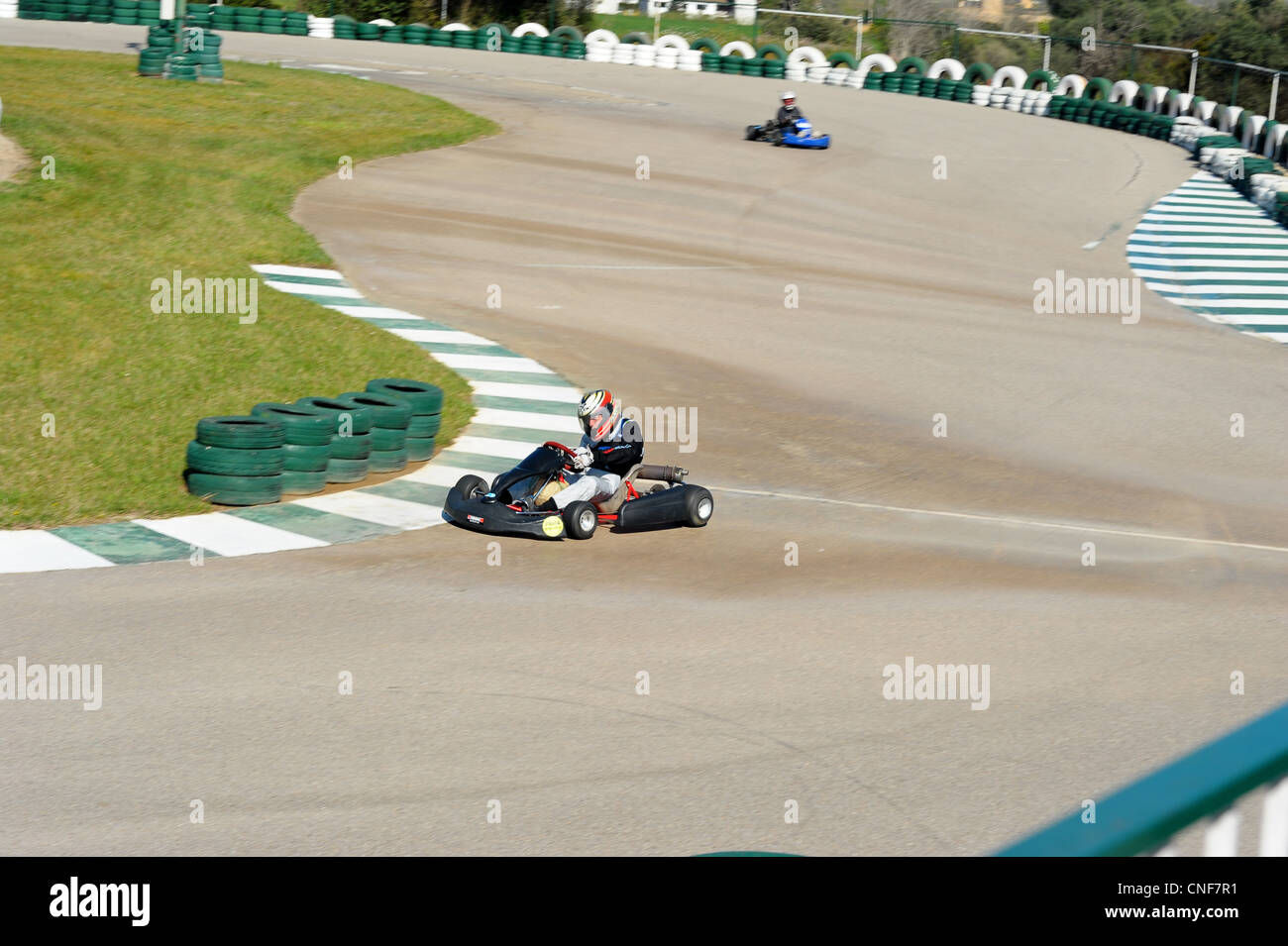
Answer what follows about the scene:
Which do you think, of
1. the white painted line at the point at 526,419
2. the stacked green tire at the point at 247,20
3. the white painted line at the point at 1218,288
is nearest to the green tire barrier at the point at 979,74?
the stacked green tire at the point at 247,20

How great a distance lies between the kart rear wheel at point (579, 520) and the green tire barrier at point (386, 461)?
7.40ft

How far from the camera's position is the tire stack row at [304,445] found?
1073cm

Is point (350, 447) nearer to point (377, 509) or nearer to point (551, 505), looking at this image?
point (377, 509)

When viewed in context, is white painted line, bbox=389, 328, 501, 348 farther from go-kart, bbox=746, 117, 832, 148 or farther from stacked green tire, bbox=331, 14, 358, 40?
stacked green tire, bbox=331, 14, 358, 40

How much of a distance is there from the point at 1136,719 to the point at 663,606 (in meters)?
2.84

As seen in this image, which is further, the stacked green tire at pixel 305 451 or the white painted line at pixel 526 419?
the white painted line at pixel 526 419

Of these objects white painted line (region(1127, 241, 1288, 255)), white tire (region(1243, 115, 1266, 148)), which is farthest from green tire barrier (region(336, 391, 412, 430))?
white tire (region(1243, 115, 1266, 148))

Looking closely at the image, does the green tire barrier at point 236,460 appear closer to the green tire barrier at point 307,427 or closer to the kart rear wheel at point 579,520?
the green tire barrier at point 307,427

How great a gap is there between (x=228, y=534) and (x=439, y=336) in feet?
21.4

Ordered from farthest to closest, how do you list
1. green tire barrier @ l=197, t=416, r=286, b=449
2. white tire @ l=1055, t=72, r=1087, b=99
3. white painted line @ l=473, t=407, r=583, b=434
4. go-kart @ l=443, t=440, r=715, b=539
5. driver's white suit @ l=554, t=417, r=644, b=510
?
white tire @ l=1055, t=72, r=1087, b=99 → white painted line @ l=473, t=407, r=583, b=434 → green tire barrier @ l=197, t=416, r=286, b=449 → driver's white suit @ l=554, t=417, r=644, b=510 → go-kart @ l=443, t=440, r=715, b=539

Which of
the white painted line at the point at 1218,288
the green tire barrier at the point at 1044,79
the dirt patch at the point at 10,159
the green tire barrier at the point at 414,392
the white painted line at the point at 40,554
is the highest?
the green tire barrier at the point at 1044,79

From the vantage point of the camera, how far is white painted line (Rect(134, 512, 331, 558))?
9766mm

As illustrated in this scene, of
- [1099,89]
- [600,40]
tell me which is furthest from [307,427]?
[600,40]

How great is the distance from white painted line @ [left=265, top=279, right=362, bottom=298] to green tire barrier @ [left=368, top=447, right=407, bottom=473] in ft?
18.5
